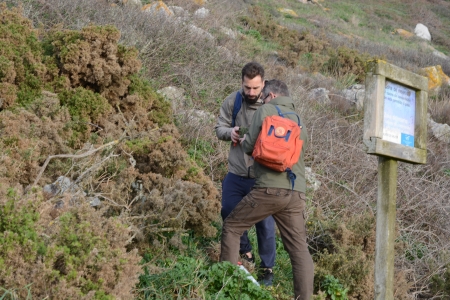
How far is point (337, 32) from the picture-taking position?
2312 cm

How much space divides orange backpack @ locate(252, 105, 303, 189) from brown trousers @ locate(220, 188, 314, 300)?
25 centimetres

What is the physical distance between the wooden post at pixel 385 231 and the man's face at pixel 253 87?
1.36 m

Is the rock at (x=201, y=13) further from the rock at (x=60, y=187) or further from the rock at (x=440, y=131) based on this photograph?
the rock at (x=60, y=187)

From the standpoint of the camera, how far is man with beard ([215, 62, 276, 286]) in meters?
4.95

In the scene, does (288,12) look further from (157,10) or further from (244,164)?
(244,164)

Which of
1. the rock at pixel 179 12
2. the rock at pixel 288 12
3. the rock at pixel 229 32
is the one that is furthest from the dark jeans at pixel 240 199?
the rock at pixel 288 12

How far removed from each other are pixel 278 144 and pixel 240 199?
1.07 metres

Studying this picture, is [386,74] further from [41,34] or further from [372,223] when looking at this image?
[41,34]

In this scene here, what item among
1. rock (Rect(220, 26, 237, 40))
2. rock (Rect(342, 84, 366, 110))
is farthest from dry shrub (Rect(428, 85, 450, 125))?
rock (Rect(220, 26, 237, 40))

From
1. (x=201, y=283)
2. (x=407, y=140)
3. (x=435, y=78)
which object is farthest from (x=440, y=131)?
(x=201, y=283)

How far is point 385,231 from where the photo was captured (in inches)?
159

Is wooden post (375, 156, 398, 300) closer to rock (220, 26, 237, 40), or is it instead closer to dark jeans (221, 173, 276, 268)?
dark jeans (221, 173, 276, 268)

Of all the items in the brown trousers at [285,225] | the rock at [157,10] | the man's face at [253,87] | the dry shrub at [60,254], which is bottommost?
the brown trousers at [285,225]

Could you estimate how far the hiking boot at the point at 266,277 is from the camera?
5.12 m
